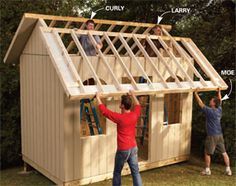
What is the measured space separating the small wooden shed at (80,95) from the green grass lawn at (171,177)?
0.71 ft

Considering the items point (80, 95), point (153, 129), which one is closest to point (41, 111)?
point (80, 95)

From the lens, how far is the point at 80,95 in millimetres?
4996

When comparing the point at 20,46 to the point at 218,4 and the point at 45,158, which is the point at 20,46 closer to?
the point at 45,158

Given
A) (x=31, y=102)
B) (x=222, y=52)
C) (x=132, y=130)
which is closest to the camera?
(x=132, y=130)

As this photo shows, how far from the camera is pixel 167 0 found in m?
10.9

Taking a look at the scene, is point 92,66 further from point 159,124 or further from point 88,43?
point 159,124

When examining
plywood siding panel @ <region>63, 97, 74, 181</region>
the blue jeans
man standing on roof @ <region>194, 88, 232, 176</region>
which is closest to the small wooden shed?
plywood siding panel @ <region>63, 97, 74, 181</region>

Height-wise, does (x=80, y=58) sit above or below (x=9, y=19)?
below

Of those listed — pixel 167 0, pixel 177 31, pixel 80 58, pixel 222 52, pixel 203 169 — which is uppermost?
pixel 167 0

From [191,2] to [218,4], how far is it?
1036mm

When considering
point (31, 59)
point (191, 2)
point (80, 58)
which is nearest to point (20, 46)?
point (31, 59)

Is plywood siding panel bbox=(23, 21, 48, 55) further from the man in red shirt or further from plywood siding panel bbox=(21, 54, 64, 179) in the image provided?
the man in red shirt

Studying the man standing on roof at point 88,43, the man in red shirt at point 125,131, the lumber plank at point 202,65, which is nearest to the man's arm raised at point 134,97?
the man in red shirt at point 125,131

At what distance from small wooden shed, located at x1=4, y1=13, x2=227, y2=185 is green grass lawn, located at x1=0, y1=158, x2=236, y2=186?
217mm
